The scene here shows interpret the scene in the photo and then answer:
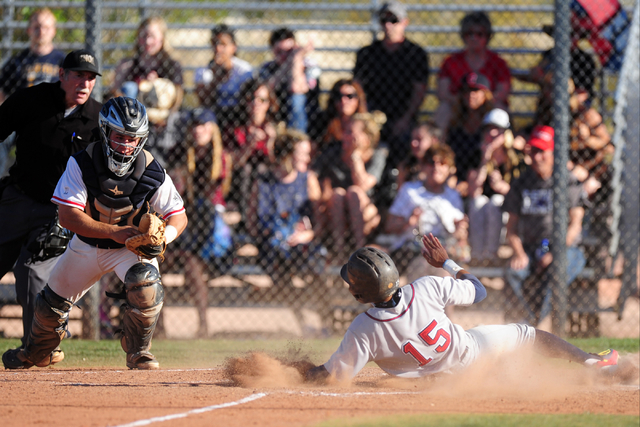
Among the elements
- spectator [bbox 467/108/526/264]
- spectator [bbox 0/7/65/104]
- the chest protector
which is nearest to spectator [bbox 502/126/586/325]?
spectator [bbox 467/108/526/264]

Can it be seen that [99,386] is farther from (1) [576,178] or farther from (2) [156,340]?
(1) [576,178]

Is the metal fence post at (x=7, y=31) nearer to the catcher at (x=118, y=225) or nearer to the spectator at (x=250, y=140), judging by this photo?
the spectator at (x=250, y=140)

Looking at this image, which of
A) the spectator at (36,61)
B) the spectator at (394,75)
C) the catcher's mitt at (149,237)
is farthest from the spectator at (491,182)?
the spectator at (36,61)

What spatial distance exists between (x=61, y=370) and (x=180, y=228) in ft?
4.84

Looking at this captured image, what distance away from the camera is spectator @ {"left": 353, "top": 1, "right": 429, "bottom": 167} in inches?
328

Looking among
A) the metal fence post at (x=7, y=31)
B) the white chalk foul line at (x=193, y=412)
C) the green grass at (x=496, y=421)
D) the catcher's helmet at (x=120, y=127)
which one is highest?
the metal fence post at (x=7, y=31)

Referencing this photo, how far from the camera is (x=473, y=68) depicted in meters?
8.45

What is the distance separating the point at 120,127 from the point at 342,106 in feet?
11.9

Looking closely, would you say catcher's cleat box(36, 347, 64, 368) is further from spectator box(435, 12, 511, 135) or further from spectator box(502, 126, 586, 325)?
spectator box(435, 12, 511, 135)

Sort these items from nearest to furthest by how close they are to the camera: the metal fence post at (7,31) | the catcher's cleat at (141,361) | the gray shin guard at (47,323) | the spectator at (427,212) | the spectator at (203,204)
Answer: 1. the gray shin guard at (47,323)
2. the catcher's cleat at (141,361)
3. the spectator at (427,212)
4. the spectator at (203,204)
5. the metal fence post at (7,31)

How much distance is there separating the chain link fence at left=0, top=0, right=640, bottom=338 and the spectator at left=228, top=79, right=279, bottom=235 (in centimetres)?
2

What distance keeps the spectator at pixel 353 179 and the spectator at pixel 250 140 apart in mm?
627

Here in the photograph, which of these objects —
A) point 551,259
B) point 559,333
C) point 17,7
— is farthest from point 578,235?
point 17,7

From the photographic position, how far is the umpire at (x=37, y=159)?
5.59 meters
